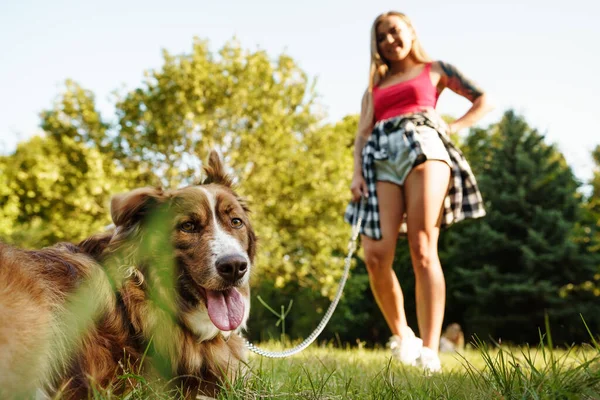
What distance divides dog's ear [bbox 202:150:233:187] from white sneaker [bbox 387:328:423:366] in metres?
1.83

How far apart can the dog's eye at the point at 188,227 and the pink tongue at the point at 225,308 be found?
315 mm

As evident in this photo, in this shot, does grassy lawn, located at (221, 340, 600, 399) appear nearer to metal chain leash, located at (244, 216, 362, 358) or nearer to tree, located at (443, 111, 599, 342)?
metal chain leash, located at (244, 216, 362, 358)

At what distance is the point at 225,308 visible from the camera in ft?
8.72

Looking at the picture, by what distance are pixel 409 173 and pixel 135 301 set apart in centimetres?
237

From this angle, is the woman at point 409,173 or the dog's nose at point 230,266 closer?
the dog's nose at point 230,266

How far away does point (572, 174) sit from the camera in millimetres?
24453

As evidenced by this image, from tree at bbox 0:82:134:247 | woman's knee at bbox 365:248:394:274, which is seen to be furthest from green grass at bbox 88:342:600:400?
tree at bbox 0:82:134:247

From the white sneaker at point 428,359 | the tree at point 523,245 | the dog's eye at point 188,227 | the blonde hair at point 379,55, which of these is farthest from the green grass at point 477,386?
the tree at point 523,245

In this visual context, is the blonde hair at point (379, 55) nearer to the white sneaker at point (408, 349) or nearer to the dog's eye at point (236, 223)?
the white sneaker at point (408, 349)

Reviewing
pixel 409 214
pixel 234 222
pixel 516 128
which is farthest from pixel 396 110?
pixel 516 128

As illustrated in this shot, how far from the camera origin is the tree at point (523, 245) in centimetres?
2203

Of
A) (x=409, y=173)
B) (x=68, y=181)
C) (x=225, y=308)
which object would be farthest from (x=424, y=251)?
(x=68, y=181)

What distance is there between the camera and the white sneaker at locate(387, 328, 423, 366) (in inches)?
154

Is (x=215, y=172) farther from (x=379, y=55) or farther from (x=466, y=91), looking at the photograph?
(x=466, y=91)
